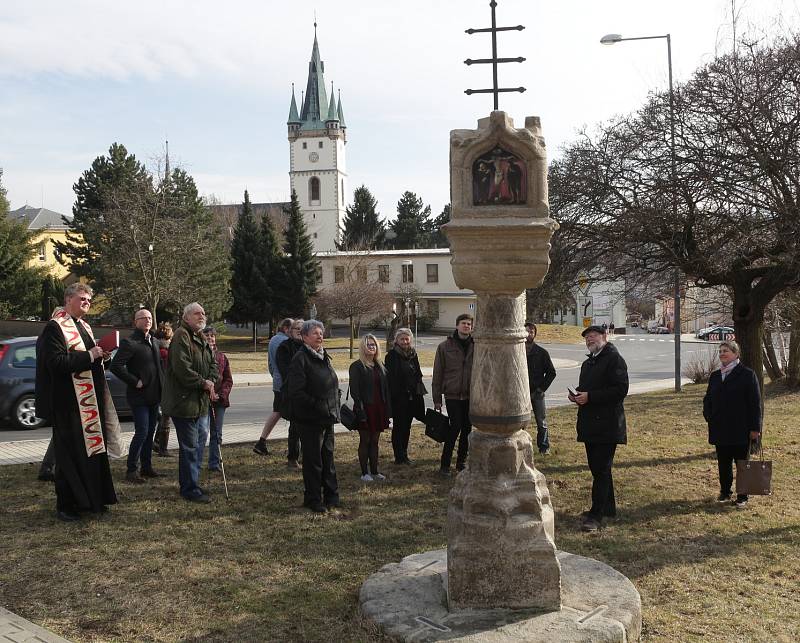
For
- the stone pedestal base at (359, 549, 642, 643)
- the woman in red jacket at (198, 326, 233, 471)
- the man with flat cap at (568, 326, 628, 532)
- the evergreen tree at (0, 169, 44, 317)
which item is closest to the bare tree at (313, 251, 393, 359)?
the evergreen tree at (0, 169, 44, 317)

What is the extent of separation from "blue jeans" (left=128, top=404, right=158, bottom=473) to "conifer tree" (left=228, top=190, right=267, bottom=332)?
41202 mm

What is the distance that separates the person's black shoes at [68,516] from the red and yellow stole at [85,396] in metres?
0.59

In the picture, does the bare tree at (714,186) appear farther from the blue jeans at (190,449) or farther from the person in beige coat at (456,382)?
the blue jeans at (190,449)

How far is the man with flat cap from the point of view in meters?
6.93

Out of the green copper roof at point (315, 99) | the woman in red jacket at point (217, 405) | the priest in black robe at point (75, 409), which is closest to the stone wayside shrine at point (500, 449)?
the priest in black robe at point (75, 409)

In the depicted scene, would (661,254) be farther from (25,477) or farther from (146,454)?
(25,477)

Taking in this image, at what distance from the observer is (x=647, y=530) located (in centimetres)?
679

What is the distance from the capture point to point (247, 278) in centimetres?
5034

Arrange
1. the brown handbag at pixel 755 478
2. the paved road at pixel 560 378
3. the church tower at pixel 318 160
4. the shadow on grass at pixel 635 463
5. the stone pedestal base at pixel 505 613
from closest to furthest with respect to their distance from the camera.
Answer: the stone pedestal base at pixel 505 613, the brown handbag at pixel 755 478, the shadow on grass at pixel 635 463, the paved road at pixel 560 378, the church tower at pixel 318 160

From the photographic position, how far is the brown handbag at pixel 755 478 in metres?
7.17

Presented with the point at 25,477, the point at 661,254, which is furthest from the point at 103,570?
the point at 661,254

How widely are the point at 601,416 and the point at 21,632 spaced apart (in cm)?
494

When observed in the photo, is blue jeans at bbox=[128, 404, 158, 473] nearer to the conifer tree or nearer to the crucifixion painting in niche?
the crucifixion painting in niche

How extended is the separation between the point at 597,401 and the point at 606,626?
9.30 ft
